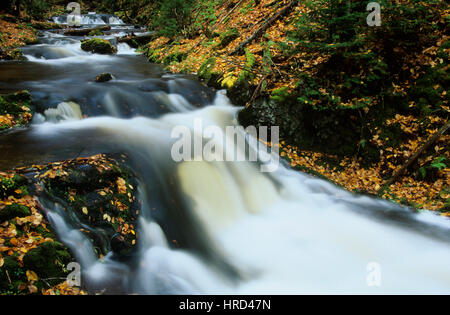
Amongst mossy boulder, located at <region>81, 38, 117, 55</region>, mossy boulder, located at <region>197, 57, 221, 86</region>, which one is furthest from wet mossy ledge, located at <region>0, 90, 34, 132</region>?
mossy boulder, located at <region>81, 38, 117, 55</region>

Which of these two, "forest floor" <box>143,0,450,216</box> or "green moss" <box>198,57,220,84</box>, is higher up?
"green moss" <box>198,57,220,84</box>

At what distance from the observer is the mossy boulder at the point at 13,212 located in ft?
10.1

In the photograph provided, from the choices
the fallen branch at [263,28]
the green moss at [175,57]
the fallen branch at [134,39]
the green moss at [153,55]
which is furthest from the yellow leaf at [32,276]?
the fallen branch at [134,39]

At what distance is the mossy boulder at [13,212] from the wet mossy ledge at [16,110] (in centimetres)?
363

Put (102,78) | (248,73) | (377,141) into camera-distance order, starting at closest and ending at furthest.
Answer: (377,141) < (248,73) < (102,78)

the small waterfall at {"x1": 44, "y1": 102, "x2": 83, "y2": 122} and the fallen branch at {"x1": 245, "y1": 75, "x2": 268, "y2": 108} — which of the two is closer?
the small waterfall at {"x1": 44, "y1": 102, "x2": 83, "y2": 122}

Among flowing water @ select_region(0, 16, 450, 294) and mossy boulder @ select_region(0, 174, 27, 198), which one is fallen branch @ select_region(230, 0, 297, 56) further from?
mossy boulder @ select_region(0, 174, 27, 198)

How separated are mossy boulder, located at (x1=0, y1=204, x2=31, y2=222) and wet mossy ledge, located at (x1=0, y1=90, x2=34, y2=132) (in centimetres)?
363

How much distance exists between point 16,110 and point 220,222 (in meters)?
5.75

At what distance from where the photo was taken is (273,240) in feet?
15.8

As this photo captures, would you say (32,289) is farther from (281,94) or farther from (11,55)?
(11,55)

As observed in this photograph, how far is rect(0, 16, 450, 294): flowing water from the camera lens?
3801mm

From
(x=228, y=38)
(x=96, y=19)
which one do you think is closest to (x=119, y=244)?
(x=228, y=38)

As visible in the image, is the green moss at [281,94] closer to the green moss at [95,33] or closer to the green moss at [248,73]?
the green moss at [248,73]
